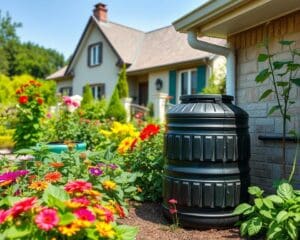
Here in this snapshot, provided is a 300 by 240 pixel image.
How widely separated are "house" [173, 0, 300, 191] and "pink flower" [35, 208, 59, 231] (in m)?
2.64

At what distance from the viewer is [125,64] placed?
1914 cm

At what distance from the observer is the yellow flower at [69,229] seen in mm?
2029

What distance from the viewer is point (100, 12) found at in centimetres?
2184

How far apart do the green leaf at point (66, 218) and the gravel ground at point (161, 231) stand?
122cm

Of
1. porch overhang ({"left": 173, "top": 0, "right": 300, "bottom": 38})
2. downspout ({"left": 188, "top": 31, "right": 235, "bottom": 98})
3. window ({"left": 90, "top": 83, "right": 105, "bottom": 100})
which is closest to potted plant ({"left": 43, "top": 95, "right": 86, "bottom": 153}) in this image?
downspout ({"left": 188, "top": 31, "right": 235, "bottom": 98})

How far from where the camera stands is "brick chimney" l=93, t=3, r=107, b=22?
2183 centimetres

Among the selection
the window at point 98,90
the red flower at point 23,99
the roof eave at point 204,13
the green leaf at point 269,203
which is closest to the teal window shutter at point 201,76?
the window at point 98,90

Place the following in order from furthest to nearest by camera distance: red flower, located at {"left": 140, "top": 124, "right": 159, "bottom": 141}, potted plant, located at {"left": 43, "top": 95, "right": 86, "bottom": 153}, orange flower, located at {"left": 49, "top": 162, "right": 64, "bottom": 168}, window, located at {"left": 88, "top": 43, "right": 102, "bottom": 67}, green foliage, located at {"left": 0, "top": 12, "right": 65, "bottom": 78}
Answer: green foliage, located at {"left": 0, "top": 12, "right": 65, "bottom": 78} → window, located at {"left": 88, "top": 43, "right": 102, "bottom": 67} → potted plant, located at {"left": 43, "top": 95, "right": 86, "bottom": 153} → red flower, located at {"left": 140, "top": 124, "right": 159, "bottom": 141} → orange flower, located at {"left": 49, "top": 162, "right": 64, "bottom": 168}

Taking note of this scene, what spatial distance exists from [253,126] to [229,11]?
132 centimetres

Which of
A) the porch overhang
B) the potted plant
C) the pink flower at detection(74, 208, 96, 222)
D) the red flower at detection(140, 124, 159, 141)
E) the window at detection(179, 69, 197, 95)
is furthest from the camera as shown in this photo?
the window at detection(179, 69, 197, 95)

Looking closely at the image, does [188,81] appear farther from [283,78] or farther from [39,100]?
[283,78]

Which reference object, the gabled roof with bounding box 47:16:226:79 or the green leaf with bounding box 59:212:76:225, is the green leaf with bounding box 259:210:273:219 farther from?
the gabled roof with bounding box 47:16:226:79

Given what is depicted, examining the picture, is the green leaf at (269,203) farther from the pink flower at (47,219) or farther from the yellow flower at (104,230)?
the pink flower at (47,219)

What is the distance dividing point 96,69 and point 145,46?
306 cm
